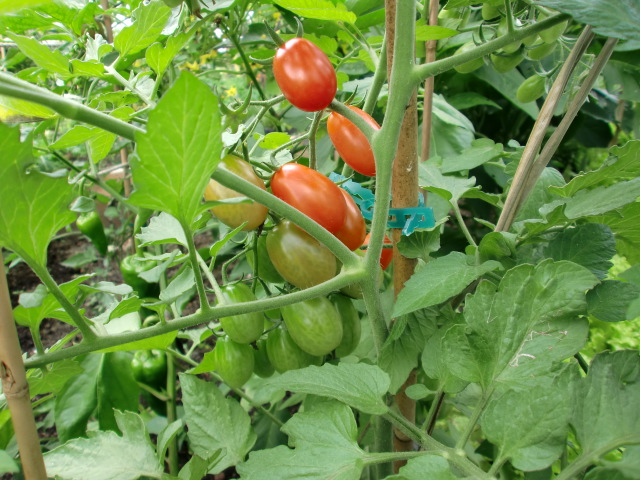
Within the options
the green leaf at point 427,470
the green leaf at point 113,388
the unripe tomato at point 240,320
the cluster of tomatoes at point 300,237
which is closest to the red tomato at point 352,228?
the cluster of tomatoes at point 300,237

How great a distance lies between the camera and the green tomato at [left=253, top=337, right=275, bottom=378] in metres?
0.52

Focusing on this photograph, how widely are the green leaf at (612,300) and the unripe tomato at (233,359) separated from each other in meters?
0.32

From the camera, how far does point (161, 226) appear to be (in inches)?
20.3

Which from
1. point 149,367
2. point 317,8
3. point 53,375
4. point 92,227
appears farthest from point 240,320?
point 92,227

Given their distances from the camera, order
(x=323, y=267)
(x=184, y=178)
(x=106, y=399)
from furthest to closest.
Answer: (x=106, y=399) < (x=323, y=267) < (x=184, y=178)

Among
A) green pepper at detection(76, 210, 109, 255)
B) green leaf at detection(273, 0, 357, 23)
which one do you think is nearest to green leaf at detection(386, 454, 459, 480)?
green leaf at detection(273, 0, 357, 23)

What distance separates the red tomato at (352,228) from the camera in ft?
1.45

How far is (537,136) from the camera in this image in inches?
16.9

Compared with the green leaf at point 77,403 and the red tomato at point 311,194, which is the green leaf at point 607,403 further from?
the green leaf at point 77,403

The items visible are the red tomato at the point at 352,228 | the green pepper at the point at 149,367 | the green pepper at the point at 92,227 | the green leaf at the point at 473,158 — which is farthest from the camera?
the green pepper at the point at 92,227

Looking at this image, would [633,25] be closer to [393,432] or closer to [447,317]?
[447,317]

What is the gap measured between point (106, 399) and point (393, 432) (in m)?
0.50

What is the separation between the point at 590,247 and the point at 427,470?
9.4 inches

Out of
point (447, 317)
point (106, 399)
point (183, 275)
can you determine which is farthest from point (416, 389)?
point (106, 399)
